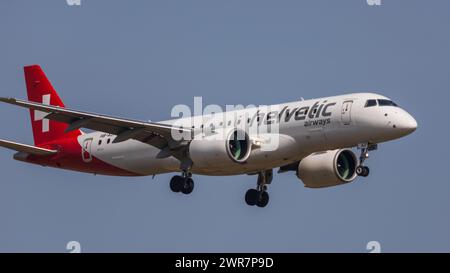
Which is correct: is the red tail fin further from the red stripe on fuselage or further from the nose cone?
the nose cone

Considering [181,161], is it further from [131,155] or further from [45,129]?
[45,129]

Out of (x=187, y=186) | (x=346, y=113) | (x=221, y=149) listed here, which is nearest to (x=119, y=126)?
(x=187, y=186)

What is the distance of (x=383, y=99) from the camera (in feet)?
173

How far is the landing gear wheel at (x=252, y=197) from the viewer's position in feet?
196

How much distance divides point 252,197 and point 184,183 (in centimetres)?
547

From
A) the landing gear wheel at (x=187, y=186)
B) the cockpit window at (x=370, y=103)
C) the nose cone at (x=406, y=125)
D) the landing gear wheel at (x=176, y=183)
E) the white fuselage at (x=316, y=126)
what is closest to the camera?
the nose cone at (x=406, y=125)

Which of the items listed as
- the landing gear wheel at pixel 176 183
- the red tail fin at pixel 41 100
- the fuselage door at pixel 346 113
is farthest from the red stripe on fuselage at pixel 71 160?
the fuselage door at pixel 346 113

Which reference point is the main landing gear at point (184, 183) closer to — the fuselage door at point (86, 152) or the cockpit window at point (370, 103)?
the fuselage door at point (86, 152)

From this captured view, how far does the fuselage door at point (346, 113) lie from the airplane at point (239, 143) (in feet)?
0.15

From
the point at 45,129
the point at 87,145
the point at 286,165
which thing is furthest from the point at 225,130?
the point at 45,129

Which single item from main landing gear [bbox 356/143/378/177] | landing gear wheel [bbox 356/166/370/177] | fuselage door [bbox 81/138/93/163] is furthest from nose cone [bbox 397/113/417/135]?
fuselage door [bbox 81/138/93/163]

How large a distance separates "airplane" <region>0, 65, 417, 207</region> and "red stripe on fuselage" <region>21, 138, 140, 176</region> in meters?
0.05

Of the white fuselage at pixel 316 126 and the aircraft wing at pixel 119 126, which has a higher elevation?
the aircraft wing at pixel 119 126

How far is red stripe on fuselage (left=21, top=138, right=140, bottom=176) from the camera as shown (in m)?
59.9
